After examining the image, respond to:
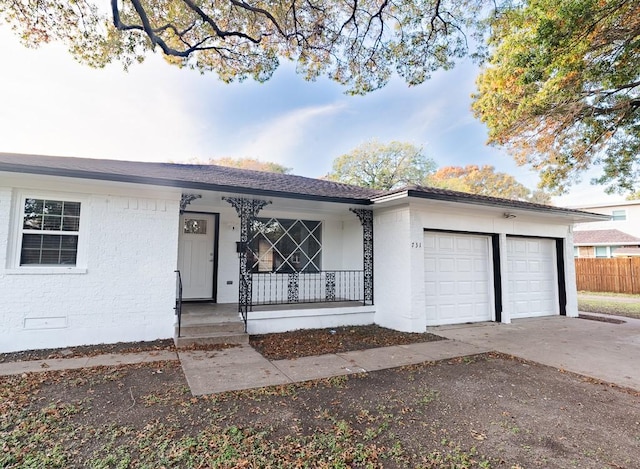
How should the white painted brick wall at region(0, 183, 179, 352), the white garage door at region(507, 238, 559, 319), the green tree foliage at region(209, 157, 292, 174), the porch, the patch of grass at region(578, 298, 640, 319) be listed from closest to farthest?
1. the white painted brick wall at region(0, 183, 179, 352)
2. the porch
3. the white garage door at region(507, 238, 559, 319)
4. the patch of grass at region(578, 298, 640, 319)
5. the green tree foliage at region(209, 157, 292, 174)

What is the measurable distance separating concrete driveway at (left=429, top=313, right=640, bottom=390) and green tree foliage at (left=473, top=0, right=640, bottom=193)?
4701mm

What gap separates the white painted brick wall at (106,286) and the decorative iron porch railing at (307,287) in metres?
2.53

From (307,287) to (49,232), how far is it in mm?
5452

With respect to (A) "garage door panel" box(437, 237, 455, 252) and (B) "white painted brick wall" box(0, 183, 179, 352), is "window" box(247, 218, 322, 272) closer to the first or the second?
(B) "white painted brick wall" box(0, 183, 179, 352)

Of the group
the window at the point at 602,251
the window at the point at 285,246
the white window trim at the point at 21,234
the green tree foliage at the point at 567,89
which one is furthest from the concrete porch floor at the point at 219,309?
the window at the point at 602,251

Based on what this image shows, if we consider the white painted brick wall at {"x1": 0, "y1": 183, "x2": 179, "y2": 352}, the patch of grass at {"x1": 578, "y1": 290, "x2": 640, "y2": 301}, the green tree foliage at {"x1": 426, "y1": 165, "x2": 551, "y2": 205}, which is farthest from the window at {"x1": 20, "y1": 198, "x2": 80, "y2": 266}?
the green tree foliage at {"x1": 426, "y1": 165, "x2": 551, "y2": 205}

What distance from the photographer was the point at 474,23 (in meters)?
7.27

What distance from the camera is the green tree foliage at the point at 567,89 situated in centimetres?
545

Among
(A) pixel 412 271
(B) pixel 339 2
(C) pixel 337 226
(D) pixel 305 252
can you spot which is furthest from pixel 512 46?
(D) pixel 305 252

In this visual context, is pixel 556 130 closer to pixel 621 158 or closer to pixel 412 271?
pixel 621 158

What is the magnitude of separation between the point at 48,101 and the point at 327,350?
11419 millimetres

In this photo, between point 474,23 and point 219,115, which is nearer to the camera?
point 474,23

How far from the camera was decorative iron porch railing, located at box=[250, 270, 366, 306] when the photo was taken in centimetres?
819

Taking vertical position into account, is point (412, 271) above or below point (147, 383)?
above
